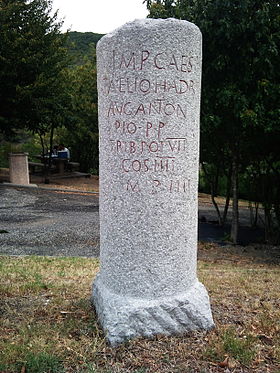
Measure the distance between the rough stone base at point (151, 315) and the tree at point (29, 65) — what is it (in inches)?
534

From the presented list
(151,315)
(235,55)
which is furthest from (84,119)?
(151,315)

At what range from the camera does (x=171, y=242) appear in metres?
3.61

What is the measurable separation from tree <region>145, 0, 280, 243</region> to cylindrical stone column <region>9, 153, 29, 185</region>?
10.3 meters

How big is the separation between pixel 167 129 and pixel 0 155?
22475 millimetres

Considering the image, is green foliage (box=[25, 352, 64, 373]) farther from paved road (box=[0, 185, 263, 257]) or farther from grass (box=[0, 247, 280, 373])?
paved road (box=[0, 185, 263, 257])

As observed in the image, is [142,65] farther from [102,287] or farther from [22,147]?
[22,147]

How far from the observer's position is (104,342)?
11.4ft

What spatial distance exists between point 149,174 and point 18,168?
600 inches

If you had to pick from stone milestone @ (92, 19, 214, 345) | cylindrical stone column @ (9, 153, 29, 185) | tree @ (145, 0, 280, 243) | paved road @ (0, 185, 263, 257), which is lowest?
paved road @ (0, 185, 263, 257)

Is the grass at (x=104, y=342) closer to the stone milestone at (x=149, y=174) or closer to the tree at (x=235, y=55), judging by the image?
the stone milestone at (x=149, y=174)

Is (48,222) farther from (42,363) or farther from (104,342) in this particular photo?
(42,363)

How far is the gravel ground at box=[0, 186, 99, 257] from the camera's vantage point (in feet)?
28.2

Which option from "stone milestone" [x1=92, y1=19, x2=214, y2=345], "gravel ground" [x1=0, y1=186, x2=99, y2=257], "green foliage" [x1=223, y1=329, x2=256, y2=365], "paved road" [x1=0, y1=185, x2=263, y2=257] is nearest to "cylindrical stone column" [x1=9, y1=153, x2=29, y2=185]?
"paved road" [x1=0, y1=185, x2=263, y2=257]

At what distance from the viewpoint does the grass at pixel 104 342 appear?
10.5ft
